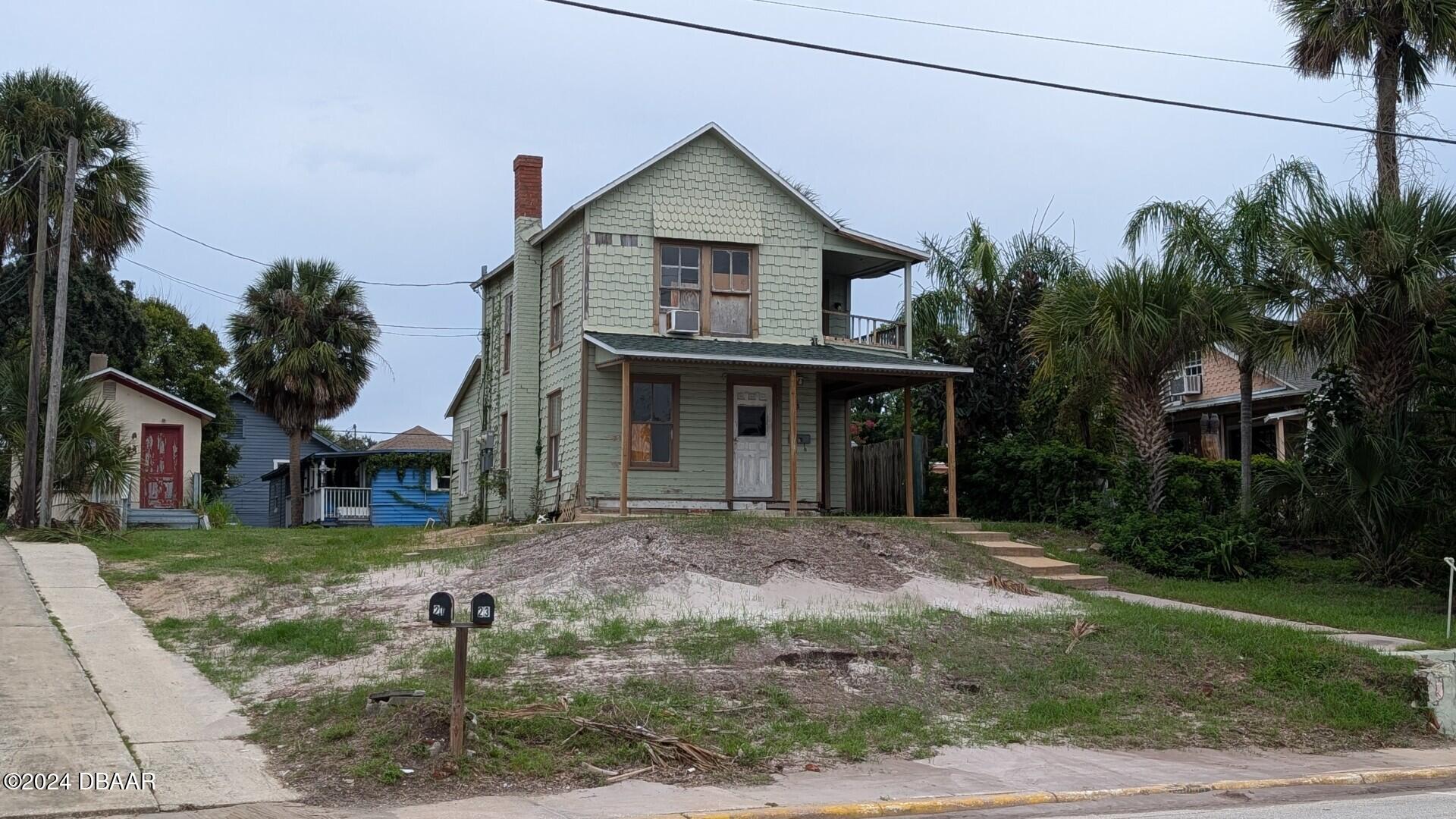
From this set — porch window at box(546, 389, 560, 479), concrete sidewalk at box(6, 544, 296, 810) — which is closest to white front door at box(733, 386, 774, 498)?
porch window at box(546, 389, 560, 479)

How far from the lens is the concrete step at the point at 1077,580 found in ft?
64.2

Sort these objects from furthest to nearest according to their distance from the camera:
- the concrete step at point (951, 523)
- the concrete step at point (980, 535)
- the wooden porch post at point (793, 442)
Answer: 1. the wooden porch post at point (793, 442)
2. the concrete step at point (951, 523)
3. the concrete step at point (980, 535)

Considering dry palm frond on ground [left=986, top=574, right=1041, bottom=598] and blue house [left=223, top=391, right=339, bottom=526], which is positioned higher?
blue house [left=223, top=391, right=339, bottom=526]

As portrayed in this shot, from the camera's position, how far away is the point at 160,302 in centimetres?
5062

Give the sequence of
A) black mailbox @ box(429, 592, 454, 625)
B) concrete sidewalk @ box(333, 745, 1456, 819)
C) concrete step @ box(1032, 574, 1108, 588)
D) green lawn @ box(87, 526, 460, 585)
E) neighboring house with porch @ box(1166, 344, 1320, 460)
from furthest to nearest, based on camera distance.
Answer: neighboring house with porch @ box(1166, 344, 1320, 460) < concrete step @ box(1032, 574, 1108, 588) < green lawn @ box(87, 526, 460, 585) < black mailbox @ box(429, 592, 454, 625) < concrete sidewalk @ box(333, 745, 1456, 819)

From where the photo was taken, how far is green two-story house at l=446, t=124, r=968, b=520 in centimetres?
2356

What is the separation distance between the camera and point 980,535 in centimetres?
2141

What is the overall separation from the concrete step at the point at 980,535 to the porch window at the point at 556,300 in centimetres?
869

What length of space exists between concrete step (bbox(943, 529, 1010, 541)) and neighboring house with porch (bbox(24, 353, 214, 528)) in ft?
60.2

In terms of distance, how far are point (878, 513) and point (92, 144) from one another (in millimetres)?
20167

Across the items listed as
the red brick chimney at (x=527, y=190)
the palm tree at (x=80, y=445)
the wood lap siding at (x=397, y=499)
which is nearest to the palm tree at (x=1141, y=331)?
the red brick chimney at (x=527, y=190)

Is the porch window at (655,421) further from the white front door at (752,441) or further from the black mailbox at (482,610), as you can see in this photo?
the black mailbox at (482,610)

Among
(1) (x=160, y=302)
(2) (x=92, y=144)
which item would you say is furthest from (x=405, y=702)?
(1) (x=160, y=302)

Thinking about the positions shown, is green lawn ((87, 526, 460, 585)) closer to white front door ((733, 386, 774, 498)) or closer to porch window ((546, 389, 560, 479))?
porch window ((546, 389, 560, 479))
